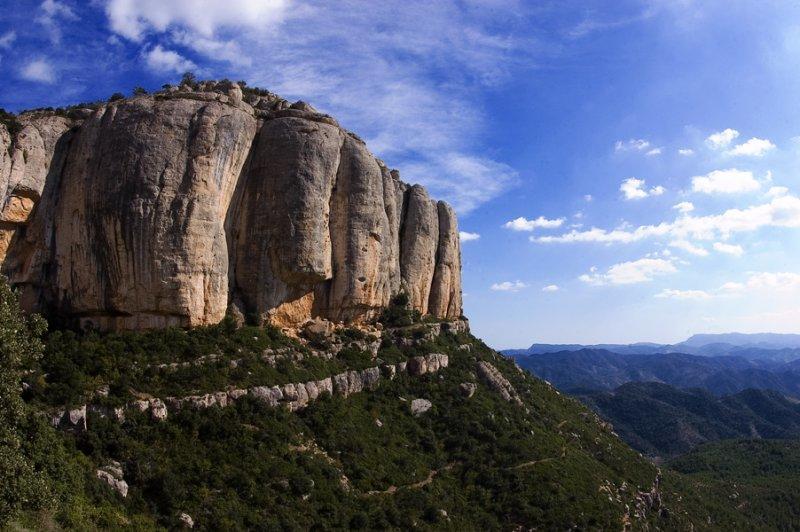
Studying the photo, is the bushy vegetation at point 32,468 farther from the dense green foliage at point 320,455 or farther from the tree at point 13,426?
the dense green foliage at point 320,455

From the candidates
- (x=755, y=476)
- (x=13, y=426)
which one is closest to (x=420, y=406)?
(x=13, y=426)

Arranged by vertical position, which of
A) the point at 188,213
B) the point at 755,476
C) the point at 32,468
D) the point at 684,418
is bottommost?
the point at 684,418

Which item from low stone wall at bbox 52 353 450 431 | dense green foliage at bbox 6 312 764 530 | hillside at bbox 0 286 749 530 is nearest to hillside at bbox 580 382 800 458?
hillside at bbox 0 286 749 530

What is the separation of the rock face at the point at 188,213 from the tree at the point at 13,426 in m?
10.7

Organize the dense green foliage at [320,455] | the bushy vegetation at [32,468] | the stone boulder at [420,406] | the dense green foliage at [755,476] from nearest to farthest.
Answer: the bushy vegetation at [32,468] < the dense green foliage at [320,455] < the stone boulder at [420,406] < the dense green foliage at [755,476]

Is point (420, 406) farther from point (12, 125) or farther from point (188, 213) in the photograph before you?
point (12, 125)

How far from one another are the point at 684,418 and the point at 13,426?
180 meters

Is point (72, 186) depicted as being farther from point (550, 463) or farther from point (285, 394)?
point (550, 463)

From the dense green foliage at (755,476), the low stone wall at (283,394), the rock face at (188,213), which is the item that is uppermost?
the rock face at (188,213)

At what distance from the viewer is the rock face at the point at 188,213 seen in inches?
1337

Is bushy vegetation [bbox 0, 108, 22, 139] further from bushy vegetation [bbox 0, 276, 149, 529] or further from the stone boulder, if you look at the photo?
A: the stone boulder

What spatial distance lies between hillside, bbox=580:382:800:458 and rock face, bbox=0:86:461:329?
416 feet

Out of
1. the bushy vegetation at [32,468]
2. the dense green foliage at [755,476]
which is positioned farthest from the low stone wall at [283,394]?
the dense green foliage at [755,476]

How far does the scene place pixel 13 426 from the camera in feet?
68.3
